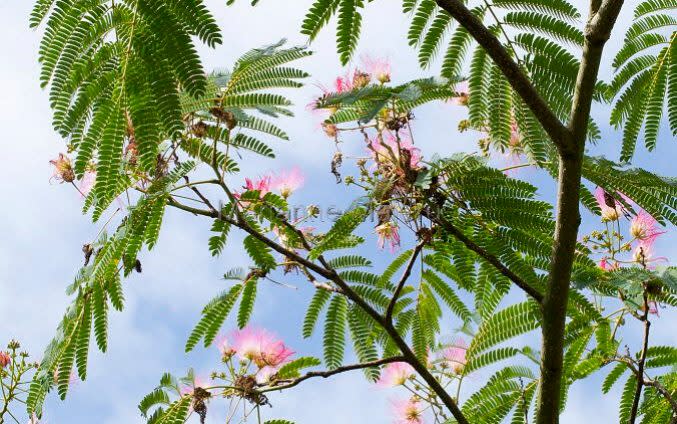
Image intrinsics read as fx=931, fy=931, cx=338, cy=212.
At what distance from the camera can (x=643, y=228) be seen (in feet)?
12.0

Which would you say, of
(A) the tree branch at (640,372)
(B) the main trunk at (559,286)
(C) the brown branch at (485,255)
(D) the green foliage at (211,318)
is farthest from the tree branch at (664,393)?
(D) the green foliage at (211,318)

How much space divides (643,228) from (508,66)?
4.67ft

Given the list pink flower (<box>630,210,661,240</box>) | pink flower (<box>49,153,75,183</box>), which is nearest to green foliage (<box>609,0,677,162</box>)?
pink flower (<box>630,210,661,240</box>)

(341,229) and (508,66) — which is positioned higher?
(508,66)

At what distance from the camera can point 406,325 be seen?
356 cm

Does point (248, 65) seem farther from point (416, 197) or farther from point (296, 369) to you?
point (296, 369)

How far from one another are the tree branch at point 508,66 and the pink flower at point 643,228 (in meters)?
1.17

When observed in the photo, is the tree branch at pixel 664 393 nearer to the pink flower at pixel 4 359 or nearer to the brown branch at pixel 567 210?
the brown branch at pixel 567 210

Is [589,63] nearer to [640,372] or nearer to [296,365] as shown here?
[640,372]

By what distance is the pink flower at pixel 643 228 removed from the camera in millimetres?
3656

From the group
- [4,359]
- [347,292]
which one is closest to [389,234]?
[347,292]

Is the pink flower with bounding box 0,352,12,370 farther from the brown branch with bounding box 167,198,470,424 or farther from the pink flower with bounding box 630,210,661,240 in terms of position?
the pink flower with bounding box 630,210,661,240

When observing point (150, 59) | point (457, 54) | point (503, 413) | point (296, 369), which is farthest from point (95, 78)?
point (503, 413)

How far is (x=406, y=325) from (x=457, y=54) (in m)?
1.10
